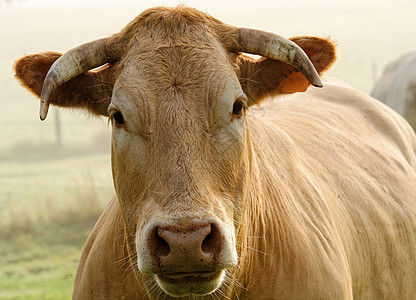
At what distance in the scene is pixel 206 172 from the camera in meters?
3.41

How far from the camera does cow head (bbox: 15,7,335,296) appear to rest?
127 inches

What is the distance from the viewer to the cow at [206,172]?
10.9 ft

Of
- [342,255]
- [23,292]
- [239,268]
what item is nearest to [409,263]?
[342,255]

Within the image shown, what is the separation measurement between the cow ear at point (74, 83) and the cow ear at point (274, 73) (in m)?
0.75

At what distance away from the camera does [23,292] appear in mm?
10336

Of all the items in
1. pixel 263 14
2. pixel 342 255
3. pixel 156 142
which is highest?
pixel 156 142

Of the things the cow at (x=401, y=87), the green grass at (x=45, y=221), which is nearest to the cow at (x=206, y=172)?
the green grass at (x=45, y=221)

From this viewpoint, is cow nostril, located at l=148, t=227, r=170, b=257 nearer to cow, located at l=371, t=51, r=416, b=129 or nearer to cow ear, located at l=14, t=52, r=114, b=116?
cow ear, located at l=14, t=52, r=114, b=116

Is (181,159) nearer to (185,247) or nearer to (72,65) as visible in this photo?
(185,247)

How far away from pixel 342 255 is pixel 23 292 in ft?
22.7

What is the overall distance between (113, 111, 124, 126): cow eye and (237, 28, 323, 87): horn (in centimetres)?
73

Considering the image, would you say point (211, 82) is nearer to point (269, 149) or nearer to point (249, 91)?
point (249, 91)

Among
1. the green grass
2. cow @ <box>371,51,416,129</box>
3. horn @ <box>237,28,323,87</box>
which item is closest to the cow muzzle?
horn @ <box>237,28,323,87</box>

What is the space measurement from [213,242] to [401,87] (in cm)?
1128
